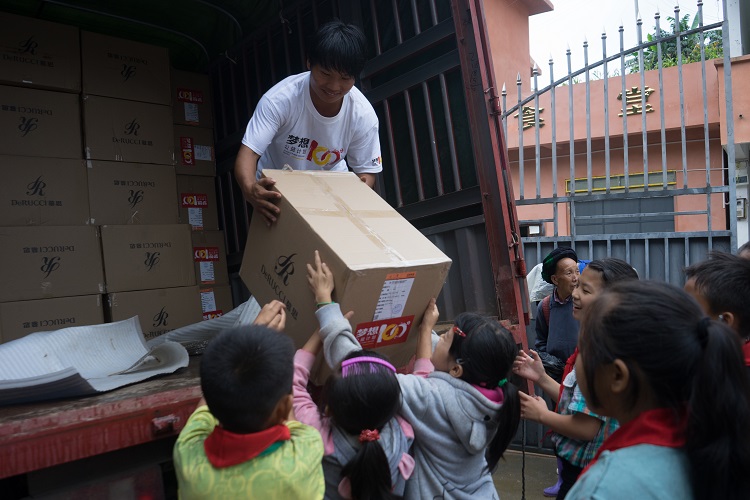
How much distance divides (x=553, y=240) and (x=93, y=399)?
3.73 m

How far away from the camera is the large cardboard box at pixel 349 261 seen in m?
1.58

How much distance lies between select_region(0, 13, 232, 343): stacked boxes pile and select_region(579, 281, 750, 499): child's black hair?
255 cm

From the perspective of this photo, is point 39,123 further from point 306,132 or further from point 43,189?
point 306,132

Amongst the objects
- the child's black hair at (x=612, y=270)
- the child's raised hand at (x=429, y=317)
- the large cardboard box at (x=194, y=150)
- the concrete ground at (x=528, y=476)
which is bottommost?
the concrete ground at (x=528, y=476)

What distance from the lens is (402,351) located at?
189 centimetres

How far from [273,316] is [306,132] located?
1.01m

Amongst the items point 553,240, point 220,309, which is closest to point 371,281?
point 220,309

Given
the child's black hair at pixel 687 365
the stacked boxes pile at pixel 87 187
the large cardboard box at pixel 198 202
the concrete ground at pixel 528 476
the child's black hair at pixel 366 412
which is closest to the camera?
the child's black hair at pixel 687 365

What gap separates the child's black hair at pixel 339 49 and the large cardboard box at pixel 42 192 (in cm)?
154

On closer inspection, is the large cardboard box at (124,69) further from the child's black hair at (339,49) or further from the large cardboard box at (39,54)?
the child's black hair at (339,49)

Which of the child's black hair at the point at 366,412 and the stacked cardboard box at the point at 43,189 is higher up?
the stacked cardboard box at the point at 43,189

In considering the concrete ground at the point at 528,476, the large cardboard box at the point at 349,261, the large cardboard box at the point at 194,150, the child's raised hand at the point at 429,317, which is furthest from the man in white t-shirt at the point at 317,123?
the concrete ground at the point at 528,476

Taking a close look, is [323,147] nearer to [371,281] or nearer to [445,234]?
[445,234]

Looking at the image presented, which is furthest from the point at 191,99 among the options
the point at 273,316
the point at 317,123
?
the point at 273,316
